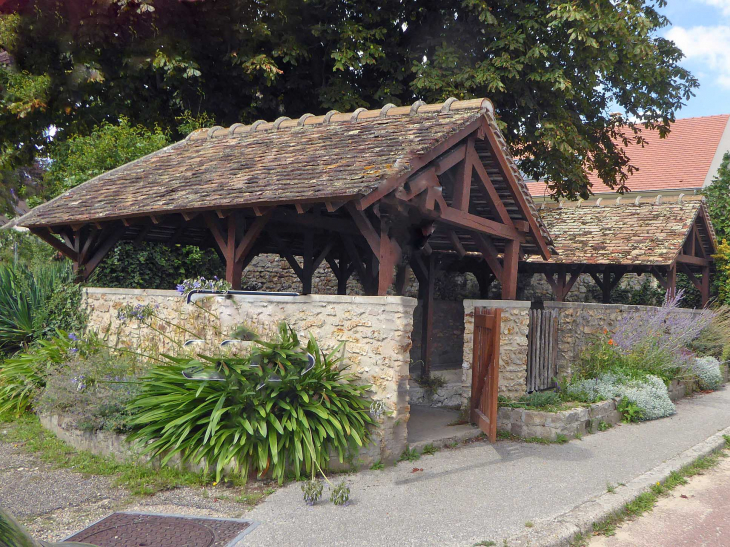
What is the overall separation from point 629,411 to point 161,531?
7102 millimetres

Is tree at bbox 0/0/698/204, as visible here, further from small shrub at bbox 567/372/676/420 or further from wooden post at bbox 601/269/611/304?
small shrub at bbox 567/372/676/420

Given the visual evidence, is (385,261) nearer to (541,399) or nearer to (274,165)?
(274,165)

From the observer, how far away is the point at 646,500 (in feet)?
18.1

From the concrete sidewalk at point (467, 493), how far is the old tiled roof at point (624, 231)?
563cm

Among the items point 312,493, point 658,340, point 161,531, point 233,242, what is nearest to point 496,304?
point 233,242

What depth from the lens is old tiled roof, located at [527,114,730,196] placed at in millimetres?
22031

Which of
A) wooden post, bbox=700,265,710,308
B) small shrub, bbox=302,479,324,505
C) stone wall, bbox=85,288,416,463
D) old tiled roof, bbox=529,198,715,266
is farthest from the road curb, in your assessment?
wooden post, bbox=700,265,710,308

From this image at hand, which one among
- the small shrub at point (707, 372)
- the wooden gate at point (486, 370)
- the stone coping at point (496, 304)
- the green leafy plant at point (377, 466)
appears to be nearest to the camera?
the green leafy plant at point (377, 466)

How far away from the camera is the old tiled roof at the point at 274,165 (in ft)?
21.2

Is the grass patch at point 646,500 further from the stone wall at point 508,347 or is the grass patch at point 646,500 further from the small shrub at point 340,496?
the stone wall at point 508,347

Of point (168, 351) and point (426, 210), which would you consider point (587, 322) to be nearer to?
point (426, 210)

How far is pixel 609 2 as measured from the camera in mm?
12219

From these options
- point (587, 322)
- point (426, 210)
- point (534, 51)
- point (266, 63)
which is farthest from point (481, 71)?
point (426, 210)

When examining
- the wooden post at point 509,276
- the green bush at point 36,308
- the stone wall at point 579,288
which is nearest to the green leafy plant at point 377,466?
the wooden post at point 509,276
